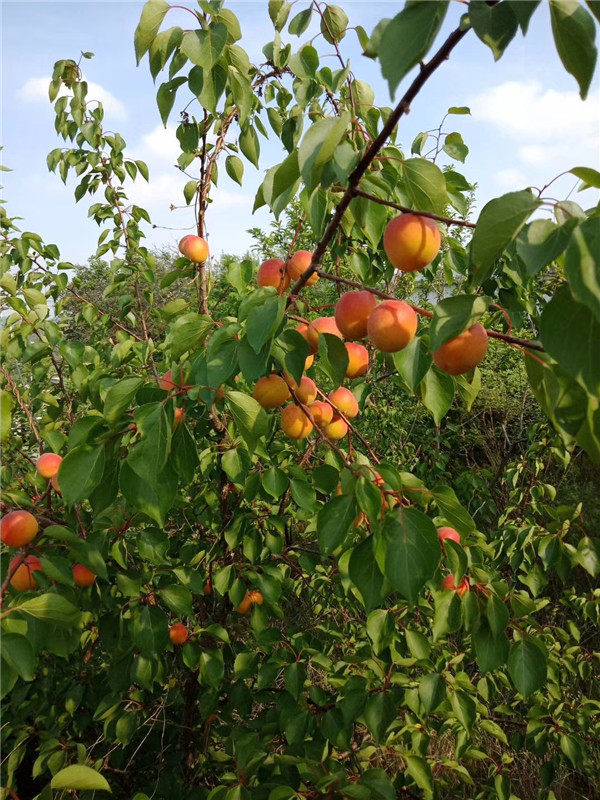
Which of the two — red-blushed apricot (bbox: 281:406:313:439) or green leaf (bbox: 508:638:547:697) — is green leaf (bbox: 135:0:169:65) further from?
green leaf (bbox: 508:638:547:697)

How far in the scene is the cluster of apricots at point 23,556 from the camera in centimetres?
101

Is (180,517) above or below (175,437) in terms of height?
below

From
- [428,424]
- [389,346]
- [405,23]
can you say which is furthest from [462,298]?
[428,424]

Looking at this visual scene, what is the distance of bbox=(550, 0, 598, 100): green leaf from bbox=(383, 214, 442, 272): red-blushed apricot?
0.28 meters

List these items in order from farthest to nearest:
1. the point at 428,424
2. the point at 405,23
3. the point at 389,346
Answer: the point at 428,424
the point at 389,346
the point at 405,23

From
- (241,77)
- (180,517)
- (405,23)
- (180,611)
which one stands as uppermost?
(241,77)

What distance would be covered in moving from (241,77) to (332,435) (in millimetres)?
702

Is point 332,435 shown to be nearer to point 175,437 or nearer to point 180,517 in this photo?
point 175,437

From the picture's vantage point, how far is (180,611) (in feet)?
4.10

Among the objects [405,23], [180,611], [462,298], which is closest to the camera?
[405,23]

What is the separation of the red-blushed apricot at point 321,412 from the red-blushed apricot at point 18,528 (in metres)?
0.57

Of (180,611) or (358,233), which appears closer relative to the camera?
(180,611)

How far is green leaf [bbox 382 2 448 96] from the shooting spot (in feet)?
1.78

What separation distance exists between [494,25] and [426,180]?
0.87 feet
